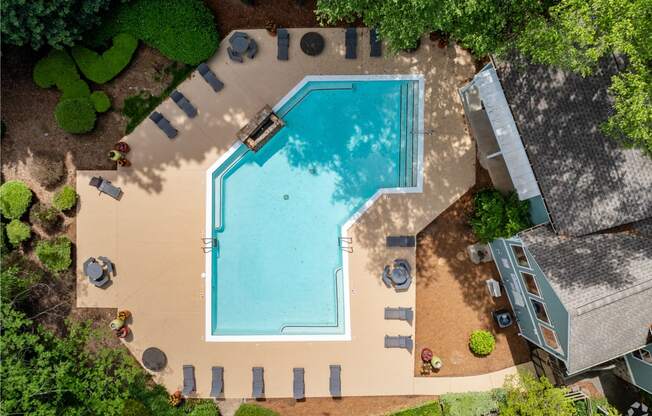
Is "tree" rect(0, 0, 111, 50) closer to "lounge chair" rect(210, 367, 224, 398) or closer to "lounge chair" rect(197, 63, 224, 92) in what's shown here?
"lounge chair" rect(197, 63, 224, 92)

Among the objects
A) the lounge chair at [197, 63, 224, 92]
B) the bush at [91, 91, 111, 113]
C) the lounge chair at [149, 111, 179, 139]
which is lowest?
the lounge chair at [149, 111, 179, 139]

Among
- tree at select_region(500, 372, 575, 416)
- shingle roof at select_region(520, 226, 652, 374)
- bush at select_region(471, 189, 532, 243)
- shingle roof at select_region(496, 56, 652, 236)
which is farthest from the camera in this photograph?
bush at select_region(471, 189, 532, 243)

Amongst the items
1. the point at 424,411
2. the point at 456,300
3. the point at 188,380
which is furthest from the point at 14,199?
the point at 424,411

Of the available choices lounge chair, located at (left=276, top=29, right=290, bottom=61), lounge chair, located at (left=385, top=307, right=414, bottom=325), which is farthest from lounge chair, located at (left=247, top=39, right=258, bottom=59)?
lounge chair, located at (left=385, top=307, right=414, bottom=325)

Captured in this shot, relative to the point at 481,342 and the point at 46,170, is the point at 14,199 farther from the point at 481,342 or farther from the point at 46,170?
the point at 481,342

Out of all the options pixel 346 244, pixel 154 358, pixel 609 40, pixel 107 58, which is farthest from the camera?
pixel 346 244

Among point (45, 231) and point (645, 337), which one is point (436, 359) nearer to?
point (645, 337)

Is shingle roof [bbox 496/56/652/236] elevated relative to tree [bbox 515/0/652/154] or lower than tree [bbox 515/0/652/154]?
lower
